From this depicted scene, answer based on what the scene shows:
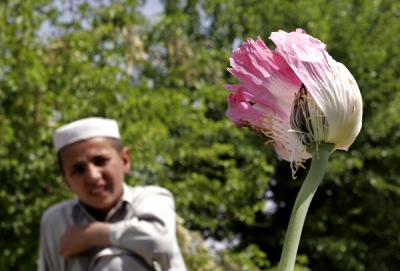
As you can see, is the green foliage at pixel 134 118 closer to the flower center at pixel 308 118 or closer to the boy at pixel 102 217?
the boy at pixel 102 217

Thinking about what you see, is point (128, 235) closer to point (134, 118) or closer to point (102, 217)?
point (102, 217)

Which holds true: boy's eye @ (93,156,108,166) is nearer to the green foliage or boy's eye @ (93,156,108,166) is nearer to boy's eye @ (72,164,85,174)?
boy's eye @ (72,164,85,174)

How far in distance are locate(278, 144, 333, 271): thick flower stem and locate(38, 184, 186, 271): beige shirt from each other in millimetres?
1784

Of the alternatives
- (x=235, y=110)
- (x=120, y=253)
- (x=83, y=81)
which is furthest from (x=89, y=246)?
(x=83, y=81)

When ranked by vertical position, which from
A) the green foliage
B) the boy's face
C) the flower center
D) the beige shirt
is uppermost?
the flower center

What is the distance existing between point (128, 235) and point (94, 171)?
230 millimetres

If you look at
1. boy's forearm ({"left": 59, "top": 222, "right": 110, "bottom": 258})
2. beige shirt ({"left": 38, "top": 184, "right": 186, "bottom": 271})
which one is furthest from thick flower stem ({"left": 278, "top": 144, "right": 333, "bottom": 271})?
boy's forearm ({"left": 59, "top": 222, "right": 110, "bottom": 258})

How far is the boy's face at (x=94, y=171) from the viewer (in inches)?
111

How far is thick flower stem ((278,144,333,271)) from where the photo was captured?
2.66 ft

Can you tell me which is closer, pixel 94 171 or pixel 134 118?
pixel 94 171

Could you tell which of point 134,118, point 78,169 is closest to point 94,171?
point 78,169

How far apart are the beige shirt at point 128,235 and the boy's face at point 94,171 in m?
0.06

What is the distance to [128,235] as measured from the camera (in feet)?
8.93

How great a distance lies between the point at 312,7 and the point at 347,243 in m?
3.10
